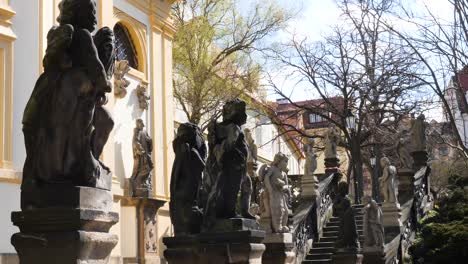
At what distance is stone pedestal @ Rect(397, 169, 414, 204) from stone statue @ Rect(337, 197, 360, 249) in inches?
251

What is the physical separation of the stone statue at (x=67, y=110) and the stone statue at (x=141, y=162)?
11.5 metres

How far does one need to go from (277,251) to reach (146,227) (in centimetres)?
670

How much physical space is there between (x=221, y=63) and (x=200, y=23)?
A: 2.13 metres

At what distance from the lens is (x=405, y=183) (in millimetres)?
19812

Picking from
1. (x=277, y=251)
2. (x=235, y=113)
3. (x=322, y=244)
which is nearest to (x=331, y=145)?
(x=322, y=244)

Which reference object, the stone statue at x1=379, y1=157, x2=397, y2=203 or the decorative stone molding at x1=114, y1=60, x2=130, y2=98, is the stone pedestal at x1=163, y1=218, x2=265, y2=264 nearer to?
the decorative stone molding at x1=114, y1=60, x2=130, y2=98

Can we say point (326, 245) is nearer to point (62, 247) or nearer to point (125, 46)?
point (125, 46)

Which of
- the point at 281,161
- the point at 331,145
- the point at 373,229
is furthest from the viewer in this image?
the point at 331,145

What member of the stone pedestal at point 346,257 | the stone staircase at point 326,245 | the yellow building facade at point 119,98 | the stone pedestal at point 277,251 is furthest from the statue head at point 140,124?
the stone pedestal at point 277,251

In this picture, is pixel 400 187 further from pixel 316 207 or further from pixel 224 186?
pixel 224 186

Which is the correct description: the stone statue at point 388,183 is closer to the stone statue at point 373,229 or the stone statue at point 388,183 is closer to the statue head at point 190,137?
the stone statue at point 373,229

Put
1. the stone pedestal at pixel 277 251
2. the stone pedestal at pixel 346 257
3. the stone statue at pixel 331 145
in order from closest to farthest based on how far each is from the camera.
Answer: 1. the stone pedestal at pixel 277 251
2. the stone pedestal at pixel 346 257
3. the stone statue at pixel 331 145

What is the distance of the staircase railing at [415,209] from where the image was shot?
16.9 m

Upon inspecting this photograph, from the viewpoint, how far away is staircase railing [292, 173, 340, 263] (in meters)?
15.8
